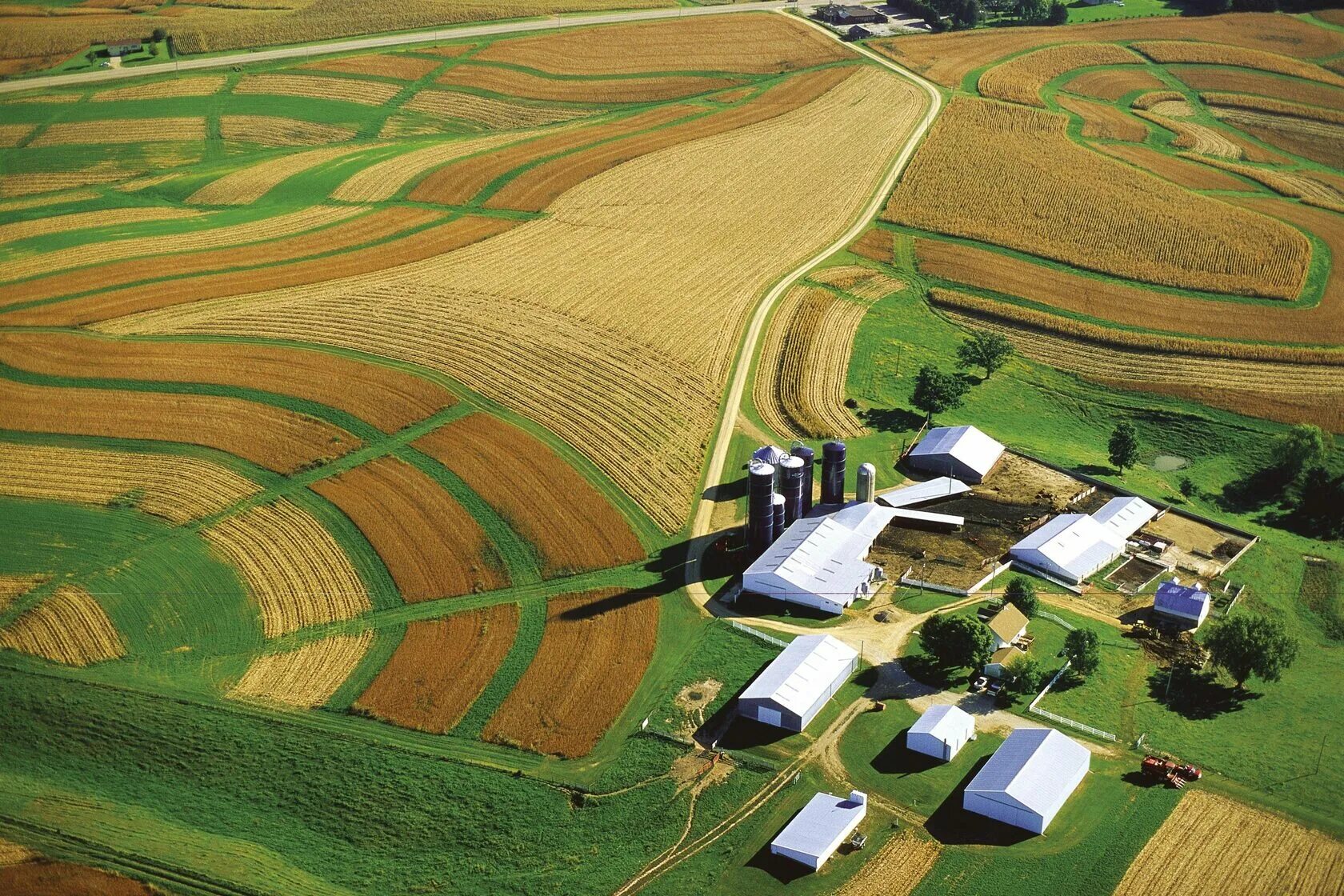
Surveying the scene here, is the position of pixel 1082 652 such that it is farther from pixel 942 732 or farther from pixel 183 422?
pixel 183 422

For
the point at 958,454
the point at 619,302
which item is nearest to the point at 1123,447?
the point at 958,454

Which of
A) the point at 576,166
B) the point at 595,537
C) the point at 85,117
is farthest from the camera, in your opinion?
the point at 85,117

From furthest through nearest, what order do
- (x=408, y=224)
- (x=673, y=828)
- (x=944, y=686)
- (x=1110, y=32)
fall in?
(x=1110, y=32)
(x=408, y=224)
(x=944, y=686)
(x=673, y=828)

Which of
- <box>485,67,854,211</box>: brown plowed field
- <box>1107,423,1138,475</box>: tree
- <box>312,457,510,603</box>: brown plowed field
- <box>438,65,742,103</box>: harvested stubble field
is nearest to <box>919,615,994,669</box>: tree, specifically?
<box>312,457,510,603</box>: brown plowed field

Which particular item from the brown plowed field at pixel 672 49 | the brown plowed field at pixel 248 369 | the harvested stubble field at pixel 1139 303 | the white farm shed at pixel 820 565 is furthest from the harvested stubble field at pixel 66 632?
the brown plowed field at pixel 672 49

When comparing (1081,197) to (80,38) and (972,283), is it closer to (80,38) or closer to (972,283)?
(972,283)

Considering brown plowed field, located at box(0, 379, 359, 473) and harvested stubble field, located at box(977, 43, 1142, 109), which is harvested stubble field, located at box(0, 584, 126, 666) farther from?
harvested stubble field, located at box(977, 43, 1142, 109)

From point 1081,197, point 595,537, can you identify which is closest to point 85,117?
point 595,537
